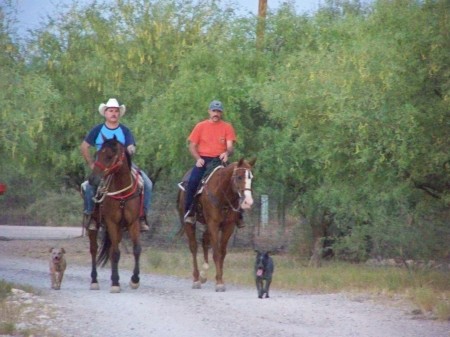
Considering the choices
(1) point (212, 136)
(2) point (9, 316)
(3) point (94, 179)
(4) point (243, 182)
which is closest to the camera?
(2) point (9, 316)

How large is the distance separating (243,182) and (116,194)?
2.05 meters

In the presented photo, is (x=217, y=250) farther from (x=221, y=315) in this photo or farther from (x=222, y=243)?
(x=221, y=315)

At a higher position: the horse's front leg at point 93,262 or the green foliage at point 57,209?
the horse's front leg at point 93,262

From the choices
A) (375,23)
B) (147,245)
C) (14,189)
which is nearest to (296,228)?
(147,245)

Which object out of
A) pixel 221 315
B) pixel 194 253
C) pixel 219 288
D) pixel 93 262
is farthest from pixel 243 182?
pixel 221 315

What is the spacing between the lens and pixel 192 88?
26344 mm

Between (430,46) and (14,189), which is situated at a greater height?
(430,46)

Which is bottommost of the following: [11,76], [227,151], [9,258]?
[9,258]

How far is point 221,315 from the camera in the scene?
570 inches

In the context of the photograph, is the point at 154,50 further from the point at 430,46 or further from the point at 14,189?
the point at 14,189

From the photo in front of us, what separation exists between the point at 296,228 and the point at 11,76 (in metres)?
14.6

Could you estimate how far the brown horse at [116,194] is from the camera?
56.9 ft

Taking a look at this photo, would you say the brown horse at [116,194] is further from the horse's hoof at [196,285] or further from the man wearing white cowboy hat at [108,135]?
the horse's hoof at [196,285]

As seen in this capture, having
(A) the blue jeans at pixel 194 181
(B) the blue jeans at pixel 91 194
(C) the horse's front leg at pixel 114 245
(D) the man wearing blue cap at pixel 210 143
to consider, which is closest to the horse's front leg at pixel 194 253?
(A) the blue jeans at pixel 194 181
